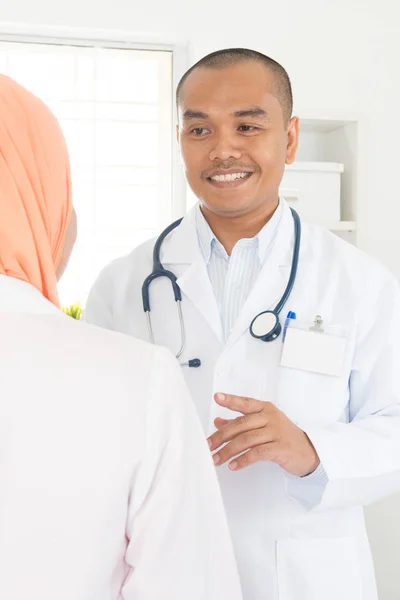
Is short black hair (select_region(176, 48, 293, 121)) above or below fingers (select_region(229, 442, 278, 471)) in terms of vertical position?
above

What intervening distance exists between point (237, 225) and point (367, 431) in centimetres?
47

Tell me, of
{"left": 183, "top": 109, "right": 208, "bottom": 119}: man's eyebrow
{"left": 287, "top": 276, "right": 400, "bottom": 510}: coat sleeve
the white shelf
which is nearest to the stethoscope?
{"left": 287, "top": 276, "right": 400, "bottom": 510}: coat sleeve

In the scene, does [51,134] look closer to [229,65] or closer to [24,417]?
[24,417]

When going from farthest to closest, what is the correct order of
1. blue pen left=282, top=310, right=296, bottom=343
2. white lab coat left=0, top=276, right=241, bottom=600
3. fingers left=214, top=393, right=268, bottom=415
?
blue pen left=282, top=310, right=296, bottom=343, fingers left=214, top=393, right=268, bottom=415, white lab coat left=0, top=276, right=241, bottom=600

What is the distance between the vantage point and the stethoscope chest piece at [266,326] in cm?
125

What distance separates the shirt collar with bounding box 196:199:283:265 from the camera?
137 centimetres

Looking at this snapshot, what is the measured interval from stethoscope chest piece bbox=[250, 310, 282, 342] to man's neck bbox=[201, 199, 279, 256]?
186 millimetres

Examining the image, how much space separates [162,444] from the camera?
2.17 ft

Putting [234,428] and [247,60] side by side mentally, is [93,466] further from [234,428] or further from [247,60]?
[247,60]

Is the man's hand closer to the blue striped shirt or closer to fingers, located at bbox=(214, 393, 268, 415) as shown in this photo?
fingers, located at bbox=(214, 393, 268, 415)

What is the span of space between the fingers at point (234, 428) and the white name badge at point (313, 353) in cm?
23

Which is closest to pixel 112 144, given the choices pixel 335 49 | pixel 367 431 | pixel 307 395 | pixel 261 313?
pixel 335 49

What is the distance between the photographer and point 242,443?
1.04m

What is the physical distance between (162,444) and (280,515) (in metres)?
0.62
